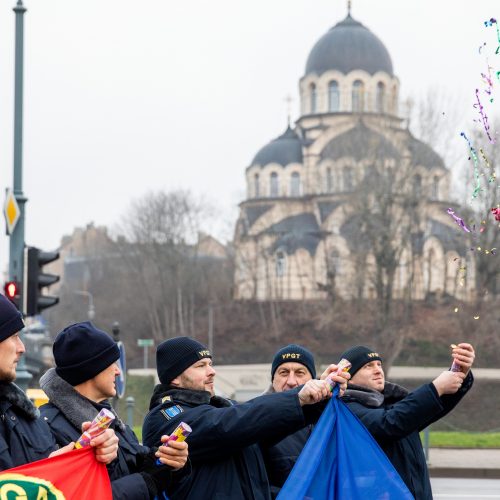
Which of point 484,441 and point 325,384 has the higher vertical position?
point 325,384

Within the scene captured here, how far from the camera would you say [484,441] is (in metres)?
24.0

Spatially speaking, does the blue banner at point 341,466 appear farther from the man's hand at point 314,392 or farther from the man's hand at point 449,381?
the man's hand at point 449,381

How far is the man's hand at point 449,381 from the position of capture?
6492mm

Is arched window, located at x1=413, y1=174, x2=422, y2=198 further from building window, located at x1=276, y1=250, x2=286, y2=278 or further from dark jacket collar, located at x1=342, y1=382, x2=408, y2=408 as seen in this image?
dark jacket collar, located at x1=342, y1=382, x2=408, y2=408

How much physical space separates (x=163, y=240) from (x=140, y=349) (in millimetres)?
11342

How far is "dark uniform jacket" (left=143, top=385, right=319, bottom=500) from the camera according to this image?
585cm

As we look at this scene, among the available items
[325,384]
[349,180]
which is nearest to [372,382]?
[325,384]

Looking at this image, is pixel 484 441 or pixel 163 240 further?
pixel 163 240

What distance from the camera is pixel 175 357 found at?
6.29 metres

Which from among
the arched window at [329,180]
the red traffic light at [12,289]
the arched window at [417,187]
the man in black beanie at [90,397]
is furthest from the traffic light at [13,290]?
the arched window at [329,180]

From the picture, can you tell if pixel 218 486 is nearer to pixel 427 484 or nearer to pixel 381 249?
pixel 427 484

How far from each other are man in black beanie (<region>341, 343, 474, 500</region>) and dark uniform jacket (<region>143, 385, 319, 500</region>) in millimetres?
736

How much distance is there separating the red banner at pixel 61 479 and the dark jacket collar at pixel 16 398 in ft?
0.74

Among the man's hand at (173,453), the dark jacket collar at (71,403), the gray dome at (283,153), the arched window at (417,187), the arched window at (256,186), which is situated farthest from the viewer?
the arched window at (256,186)
